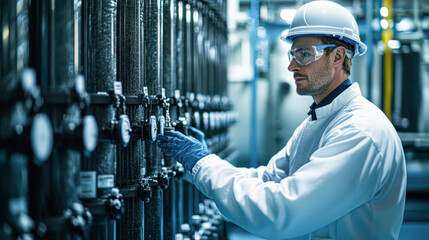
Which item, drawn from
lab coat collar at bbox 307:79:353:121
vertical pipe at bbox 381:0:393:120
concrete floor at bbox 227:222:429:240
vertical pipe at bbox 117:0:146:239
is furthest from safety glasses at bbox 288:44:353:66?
vertical pipe at bbox 381:0:393:120

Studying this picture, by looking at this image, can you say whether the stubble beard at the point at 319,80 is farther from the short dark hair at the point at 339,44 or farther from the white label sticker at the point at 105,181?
the white label sticker at the point at 105,181

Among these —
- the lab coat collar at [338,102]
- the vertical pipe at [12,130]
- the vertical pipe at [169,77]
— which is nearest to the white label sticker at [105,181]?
the vertical pipe at [12,130]

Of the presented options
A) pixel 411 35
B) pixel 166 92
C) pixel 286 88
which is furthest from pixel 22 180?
pixel 411 35

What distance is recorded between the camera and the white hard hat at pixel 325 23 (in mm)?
1690

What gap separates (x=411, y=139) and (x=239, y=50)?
1996mm

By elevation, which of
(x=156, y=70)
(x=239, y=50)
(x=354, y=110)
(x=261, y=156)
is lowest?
(x=261, y=156)

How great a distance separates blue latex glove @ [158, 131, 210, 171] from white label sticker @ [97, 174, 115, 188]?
37 cm

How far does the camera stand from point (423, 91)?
4.99 m

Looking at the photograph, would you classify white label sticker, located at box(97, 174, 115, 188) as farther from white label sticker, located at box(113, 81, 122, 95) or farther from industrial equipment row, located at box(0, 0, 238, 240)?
white label sticker, located at box(113, 81, 122, 95)

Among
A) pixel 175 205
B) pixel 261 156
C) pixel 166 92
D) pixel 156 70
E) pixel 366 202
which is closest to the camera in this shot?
pixel 366 202

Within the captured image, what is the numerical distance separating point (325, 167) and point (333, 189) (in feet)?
0.23

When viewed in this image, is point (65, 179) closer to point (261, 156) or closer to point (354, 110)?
point (354, 110)

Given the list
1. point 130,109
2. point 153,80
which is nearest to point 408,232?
point 153,80

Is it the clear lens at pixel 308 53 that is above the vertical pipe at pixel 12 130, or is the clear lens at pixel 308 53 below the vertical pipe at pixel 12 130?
above
